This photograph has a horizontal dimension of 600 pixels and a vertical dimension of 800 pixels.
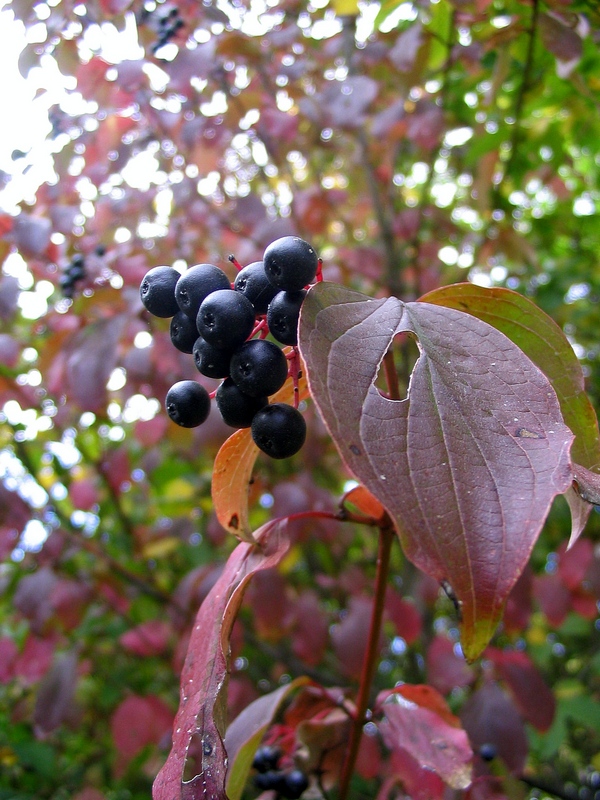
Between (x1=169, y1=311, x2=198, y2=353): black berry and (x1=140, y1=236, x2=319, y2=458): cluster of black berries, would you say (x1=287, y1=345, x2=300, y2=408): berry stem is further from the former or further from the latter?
(x1=169, y1=311, x2=198, y2=353): black berry

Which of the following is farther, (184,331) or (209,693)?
(184,331)

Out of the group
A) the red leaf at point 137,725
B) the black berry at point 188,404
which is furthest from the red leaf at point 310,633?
the black berry at point 188,404

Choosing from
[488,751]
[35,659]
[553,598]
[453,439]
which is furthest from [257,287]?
[35,659]

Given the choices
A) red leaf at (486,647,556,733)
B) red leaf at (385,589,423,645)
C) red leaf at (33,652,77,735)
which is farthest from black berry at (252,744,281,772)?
red leaf at (33,652,77,735)

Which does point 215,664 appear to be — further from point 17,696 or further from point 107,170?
point 17,696

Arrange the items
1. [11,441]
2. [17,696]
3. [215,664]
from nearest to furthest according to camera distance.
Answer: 1. [215,664]
2. [11,441]
3. [17,696]

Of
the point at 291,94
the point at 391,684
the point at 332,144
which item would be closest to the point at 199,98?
the point at 291,94

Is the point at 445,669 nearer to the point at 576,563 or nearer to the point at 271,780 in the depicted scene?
the point at 576,563
